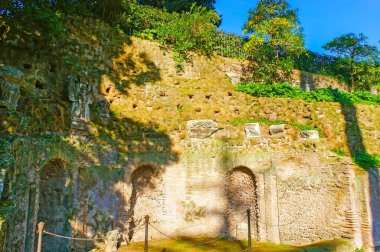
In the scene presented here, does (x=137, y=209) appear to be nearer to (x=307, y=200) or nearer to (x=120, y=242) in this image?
(x=120, y=242)

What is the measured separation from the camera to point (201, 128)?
44.5ft

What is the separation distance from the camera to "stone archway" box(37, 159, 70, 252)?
10492mm

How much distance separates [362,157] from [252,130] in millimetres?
4315

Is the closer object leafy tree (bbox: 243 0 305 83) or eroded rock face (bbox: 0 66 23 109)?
eroded rock face (bbox: 0 66 23 109)

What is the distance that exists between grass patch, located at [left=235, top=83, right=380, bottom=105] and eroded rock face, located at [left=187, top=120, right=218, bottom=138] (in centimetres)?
306

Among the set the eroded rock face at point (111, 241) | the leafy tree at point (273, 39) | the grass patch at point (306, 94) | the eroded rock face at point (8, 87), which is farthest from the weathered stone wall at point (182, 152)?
the leafy tree at point (273, 39)

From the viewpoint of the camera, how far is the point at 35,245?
9430 mm

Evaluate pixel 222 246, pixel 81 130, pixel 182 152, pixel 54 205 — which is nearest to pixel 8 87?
pixel 81 130

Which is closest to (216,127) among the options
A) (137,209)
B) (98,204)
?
(137,209)

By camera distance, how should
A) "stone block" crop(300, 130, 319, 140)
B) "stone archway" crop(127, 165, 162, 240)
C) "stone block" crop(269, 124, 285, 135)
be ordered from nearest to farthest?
1. "stone archway" crop(127, 165, 162, 240)
2. "stone block" crop(300, 130, 319, 140)
3. "stone block" crop(269, 124, 285, 135)

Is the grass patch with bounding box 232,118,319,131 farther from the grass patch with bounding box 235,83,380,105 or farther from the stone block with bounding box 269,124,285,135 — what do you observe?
the grass patch with bounding box 235,83,380,105

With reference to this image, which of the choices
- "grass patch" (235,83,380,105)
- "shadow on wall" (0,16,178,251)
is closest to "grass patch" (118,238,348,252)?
"shadow on wall" (0,16,178,251)

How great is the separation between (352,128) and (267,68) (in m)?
6.01

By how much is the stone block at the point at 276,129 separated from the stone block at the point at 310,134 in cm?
76
